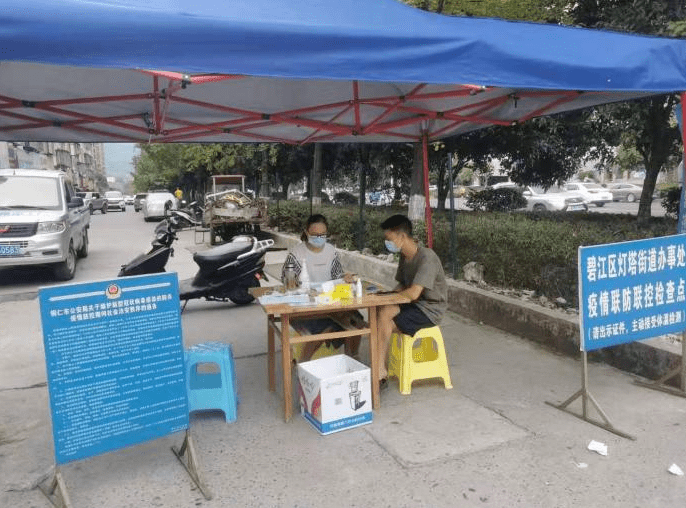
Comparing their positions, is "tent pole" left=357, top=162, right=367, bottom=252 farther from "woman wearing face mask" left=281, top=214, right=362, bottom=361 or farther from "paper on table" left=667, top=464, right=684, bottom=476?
"paper on table" left=667, top=464, right=684, bottom=476

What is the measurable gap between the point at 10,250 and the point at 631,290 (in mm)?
8796

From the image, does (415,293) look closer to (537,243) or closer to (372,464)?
(372,464)

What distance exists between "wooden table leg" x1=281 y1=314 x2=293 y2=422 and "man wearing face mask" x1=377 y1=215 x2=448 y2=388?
77 cm

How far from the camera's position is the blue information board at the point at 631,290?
3613 mm

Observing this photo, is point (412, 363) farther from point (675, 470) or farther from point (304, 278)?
point (675, 470)

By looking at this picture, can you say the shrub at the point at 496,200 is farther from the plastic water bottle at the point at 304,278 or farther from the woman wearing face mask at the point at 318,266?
the plastic water bottle at the point at 304,278

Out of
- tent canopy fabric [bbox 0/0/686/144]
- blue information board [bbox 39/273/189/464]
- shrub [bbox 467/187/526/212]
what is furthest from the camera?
shrub [bbox 467/187/526/212]

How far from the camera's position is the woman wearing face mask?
4.38m

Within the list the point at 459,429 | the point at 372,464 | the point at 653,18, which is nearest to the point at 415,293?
the point at 459,429

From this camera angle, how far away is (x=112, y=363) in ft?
9.14

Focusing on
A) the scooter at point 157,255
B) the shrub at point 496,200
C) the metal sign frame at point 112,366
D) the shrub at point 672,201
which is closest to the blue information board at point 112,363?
the metal sign frame at point 112,366

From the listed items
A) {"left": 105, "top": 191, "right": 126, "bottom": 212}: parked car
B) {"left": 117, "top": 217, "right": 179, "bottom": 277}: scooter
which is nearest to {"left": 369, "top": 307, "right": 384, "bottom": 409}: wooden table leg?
{"left": 117, "top": 217, "right": 179, "bottom": 277}: scooter

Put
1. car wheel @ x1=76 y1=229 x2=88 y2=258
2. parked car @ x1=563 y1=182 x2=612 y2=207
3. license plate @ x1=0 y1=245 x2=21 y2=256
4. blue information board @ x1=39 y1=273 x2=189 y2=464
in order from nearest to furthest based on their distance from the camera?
blue information board @ x1=39 y1=273 x2=189 y2=464, license plate @ x1=0 y1=245 x2=21 y2=256, car wheel @ x1=76 y1=229 x2=88 y2=258, parked car @ x1=563 y1=182 x2=612 y2=207

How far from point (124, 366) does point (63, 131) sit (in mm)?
3848
